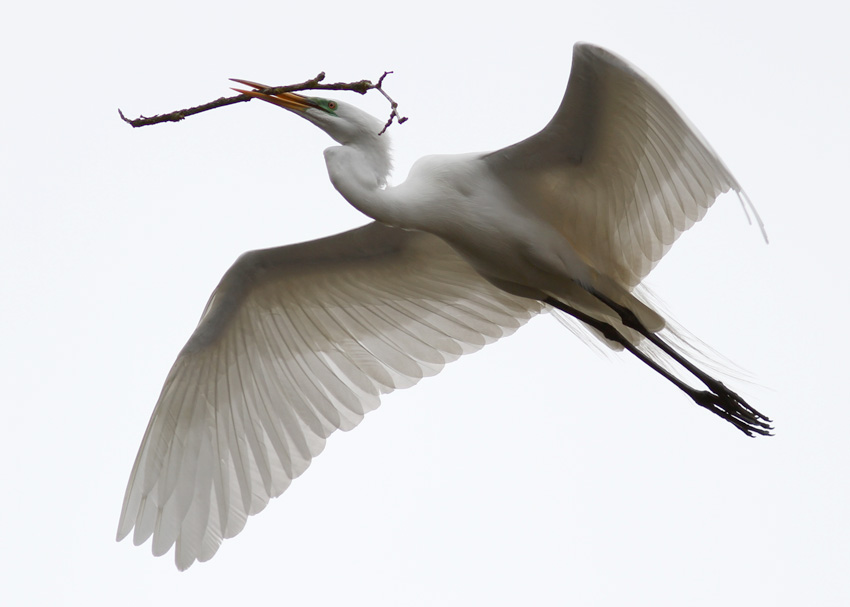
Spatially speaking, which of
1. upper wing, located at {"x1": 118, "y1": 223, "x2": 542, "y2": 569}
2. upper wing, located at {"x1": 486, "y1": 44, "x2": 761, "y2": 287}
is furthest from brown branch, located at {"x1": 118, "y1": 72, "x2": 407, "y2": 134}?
upper wing, located at {"x1": 118, "y1": 223, "x2": 542, "y2": 569}

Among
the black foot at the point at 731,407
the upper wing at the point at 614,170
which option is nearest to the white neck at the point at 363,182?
the upper wing at the point at 614,170

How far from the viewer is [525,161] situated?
537 centimetres

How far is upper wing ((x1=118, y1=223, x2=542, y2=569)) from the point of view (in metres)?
5.99

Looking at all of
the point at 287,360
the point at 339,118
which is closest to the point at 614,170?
the point at 339,118

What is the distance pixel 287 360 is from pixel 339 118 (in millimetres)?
1519

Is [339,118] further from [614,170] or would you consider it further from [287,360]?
[287,360]

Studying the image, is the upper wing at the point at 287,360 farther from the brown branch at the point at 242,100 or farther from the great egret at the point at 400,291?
the brown branch at the point at 242,100

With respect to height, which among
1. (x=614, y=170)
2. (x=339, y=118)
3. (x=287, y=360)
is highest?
(x=614, y=170)

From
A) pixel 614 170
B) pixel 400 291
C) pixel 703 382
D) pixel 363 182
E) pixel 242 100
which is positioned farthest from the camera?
pixel 400 291

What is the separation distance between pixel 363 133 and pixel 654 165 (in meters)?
1.36

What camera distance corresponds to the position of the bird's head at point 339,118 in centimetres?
532

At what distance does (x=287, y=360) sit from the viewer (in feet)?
20.5

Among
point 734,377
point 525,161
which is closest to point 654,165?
point 525,161

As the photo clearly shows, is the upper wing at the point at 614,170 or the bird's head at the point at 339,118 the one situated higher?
the upper wing at the point at 614,170
